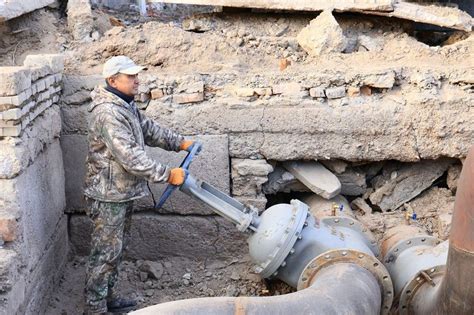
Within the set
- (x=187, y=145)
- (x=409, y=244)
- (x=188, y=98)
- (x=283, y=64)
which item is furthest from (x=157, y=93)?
(x=409, y=244)

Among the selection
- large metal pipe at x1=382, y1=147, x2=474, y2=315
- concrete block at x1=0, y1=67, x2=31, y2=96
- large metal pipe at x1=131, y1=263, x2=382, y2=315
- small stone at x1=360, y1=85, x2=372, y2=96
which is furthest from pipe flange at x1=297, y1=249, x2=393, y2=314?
concrete block at x1=0, y1=67, x2=31, y2=96

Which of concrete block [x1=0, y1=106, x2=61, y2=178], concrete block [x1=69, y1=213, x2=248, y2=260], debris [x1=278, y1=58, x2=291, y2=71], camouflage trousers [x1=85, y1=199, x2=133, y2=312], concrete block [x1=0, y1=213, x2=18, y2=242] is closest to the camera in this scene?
concrete block [x1=0, y1=213, x2=18, y2=242]

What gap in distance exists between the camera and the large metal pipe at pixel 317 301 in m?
3.10

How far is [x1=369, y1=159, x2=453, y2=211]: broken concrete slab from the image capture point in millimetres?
5398

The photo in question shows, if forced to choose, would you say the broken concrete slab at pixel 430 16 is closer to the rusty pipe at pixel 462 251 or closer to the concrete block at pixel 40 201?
the rusty pipe at pixel 462 251

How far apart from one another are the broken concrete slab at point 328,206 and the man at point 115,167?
119 cm

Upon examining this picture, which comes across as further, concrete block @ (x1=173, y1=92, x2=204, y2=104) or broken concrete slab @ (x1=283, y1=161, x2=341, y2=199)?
broken concrete slab @ (x1=283, y1=161, x2=341, y2=199)

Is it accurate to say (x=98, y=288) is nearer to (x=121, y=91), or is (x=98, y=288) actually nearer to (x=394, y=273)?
(x=121, y=91)

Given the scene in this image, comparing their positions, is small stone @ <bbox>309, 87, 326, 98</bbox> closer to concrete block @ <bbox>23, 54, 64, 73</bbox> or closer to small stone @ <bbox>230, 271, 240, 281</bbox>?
small stone @ <bbox>230, 271, 240, 281</bbox>

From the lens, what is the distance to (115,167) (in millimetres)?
4129

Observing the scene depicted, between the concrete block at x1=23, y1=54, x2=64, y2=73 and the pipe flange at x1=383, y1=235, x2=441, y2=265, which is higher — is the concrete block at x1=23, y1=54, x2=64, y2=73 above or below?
above

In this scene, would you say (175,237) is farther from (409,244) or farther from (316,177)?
(409,244)

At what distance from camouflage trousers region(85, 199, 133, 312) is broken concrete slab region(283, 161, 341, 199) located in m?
1.50

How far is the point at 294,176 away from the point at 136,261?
151 cm
